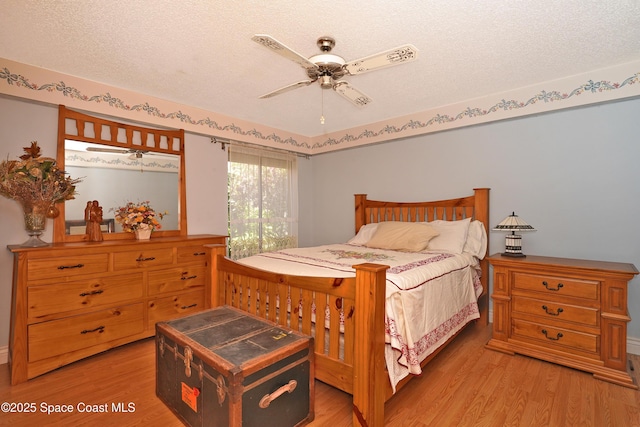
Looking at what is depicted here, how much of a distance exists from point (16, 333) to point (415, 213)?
3680 mm

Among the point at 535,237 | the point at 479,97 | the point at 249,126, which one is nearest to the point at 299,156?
the point at 249,126

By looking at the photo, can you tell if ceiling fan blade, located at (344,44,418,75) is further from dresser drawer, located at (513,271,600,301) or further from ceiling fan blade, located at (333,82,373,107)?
dresser drawer, located at (513,271,600,301)

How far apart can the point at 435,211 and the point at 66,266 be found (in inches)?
137

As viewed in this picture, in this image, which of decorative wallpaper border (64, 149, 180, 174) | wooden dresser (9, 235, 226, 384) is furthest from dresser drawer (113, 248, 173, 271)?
decorative wallpaper border (64, 149, 180, 174)

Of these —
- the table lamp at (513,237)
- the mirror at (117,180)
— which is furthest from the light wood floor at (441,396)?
the mirror at (117,180)

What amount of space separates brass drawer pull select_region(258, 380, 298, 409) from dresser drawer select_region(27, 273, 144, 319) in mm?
1836

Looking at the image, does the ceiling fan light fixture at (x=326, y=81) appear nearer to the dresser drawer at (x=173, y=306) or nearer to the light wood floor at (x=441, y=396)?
the light wood floor at (x=441, y=396)

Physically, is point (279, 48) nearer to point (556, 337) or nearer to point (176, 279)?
point (176, 279)

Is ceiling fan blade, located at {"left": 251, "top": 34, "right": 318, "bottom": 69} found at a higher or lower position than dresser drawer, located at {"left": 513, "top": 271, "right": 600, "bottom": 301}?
higher

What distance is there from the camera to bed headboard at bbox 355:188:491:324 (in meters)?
3.13

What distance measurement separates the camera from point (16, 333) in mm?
2070

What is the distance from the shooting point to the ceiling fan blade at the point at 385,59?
1.60 meters

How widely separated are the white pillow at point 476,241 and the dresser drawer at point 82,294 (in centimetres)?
309

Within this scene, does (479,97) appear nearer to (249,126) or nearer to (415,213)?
(415,213)
